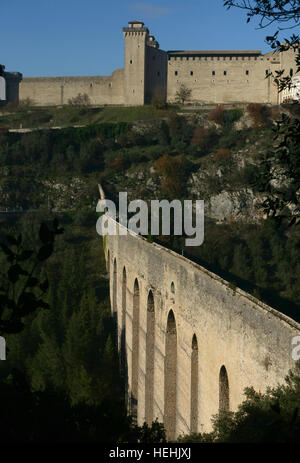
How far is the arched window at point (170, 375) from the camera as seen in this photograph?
13.9 metres

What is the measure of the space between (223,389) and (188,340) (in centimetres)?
221

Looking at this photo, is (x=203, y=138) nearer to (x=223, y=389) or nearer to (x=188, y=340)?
(x=188, y=340)

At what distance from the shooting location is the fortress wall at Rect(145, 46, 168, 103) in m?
57.0

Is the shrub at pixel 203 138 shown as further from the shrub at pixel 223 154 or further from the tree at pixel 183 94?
the tree at pixel 183 94

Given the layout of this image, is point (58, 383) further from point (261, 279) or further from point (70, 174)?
point (70, 174)

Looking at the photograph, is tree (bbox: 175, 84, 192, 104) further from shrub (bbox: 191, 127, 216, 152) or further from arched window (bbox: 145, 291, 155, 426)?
arched window (bbox: 145, 291, 155, 426)

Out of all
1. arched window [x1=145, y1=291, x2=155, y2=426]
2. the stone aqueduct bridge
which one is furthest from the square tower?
arched window [x1=145, y1=291, x2=155, y2=426]

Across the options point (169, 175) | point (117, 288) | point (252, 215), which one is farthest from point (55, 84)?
point (117, 288)

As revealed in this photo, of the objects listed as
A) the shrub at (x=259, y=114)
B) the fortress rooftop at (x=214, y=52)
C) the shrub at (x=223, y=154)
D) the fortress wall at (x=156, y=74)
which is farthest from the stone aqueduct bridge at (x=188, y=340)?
the fortress rooftop at (x=214, y=52)

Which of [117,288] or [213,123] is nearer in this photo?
[117,288]

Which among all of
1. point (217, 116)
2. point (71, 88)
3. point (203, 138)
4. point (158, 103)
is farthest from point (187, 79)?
point (203, 138)

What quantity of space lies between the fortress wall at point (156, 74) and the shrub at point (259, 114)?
10646mm
